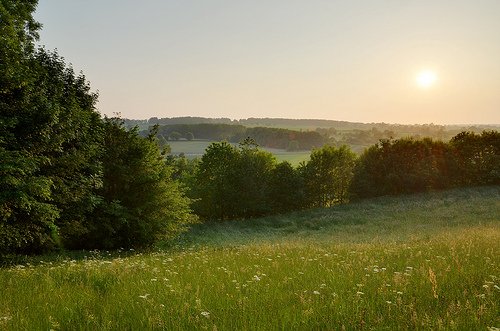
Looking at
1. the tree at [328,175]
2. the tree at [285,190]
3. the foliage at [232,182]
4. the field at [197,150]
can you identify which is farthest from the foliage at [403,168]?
the field at [197,150]

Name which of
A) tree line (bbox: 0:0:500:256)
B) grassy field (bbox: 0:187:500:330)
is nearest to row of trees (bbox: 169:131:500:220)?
tree line (bbox: 0:0:500:256)

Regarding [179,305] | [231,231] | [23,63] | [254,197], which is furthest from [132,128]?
[254,197]

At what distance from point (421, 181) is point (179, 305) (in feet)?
196

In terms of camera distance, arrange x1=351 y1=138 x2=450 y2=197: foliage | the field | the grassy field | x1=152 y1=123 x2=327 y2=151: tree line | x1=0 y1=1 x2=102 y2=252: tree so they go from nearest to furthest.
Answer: the grassy field < x1=0 y1=1 x2=102 y2=252: tree < x1=351 y1=138 x2=450 y2=197: foliage < the field < x1=152 y1=123 x2=327 y2=151: tree line

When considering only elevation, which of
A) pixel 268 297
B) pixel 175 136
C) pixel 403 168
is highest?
pixel 175 136

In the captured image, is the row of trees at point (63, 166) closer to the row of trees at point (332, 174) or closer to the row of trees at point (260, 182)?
the row of trees at point (260, 182)

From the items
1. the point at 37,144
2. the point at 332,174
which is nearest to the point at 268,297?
the point at 37,144

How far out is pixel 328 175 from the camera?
2368 inches

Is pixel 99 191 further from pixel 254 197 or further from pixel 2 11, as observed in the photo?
pixel 254 197

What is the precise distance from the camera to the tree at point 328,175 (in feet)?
195

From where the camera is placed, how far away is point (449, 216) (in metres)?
37.9

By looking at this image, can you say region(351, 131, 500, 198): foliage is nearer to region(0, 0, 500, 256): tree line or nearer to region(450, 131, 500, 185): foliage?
region(450, 131, 500, 185): foliage

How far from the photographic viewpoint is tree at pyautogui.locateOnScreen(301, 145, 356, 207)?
59562 millimetres

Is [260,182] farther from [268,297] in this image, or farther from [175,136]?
[175,136]
